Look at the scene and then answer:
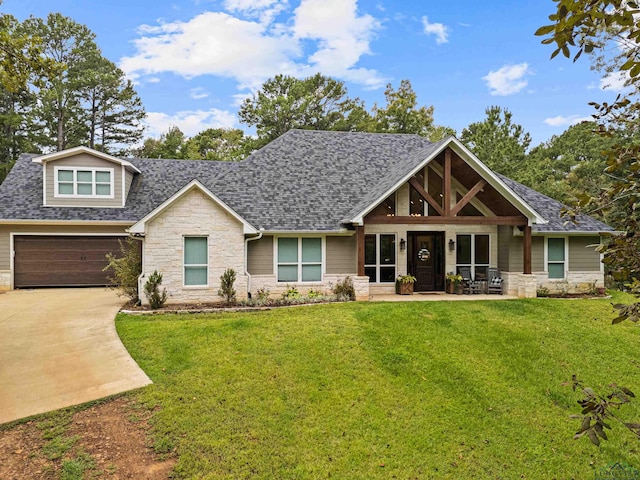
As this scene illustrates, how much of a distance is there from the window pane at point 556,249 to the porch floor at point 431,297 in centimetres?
260

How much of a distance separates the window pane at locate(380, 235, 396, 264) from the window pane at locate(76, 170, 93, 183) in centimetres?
1292

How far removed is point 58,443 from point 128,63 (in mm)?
33969

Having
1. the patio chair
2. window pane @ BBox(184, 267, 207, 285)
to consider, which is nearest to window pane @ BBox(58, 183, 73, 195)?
window pane @ BBox(184, 267, 207, 285)

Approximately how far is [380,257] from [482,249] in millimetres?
4137

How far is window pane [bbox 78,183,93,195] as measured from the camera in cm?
1634

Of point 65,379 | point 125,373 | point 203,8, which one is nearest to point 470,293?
point 125,373

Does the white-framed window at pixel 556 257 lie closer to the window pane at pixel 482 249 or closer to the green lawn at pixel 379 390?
the window pane at pixel 482 249

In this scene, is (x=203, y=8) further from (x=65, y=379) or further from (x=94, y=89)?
(x=94, y=89)

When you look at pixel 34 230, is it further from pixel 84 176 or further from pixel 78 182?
pixel 84 176

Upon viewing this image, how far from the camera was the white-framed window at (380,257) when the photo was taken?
1421 centimetres

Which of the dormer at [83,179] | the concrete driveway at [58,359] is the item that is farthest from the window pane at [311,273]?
the dormer at [83,179]

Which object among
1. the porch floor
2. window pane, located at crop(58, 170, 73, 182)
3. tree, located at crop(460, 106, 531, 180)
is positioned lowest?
the porch floor

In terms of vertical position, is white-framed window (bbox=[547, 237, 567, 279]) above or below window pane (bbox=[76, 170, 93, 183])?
below

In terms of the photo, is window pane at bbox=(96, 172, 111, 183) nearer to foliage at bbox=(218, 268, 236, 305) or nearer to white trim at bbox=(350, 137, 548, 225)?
foliage at bbox=(218, 268, 236, 305)
